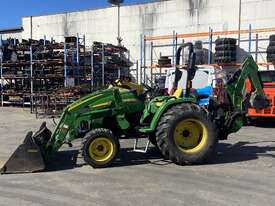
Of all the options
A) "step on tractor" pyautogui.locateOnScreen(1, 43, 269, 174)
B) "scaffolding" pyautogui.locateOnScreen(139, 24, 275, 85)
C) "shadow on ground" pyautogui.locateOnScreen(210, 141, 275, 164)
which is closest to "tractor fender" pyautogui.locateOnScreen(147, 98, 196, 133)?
"step on tractor" pyautogui.locateOnScreen(1, 43, 269, 174)

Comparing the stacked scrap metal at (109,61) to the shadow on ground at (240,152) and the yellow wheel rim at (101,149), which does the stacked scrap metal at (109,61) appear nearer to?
the shadow on ground at (240,152)

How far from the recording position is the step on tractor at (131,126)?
834 cm

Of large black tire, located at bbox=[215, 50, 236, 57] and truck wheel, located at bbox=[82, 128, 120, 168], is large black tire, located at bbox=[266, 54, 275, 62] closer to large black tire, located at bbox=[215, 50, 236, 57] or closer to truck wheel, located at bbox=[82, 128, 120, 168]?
large black tire, located at bbox=[215, 50, 236, 57]

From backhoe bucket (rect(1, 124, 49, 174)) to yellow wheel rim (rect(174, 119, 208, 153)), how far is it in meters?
2.55

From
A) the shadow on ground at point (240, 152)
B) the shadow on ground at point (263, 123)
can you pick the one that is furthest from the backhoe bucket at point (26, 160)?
the shadow on ground at point (263, 123)

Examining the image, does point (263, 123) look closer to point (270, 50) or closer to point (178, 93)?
point (270, 50)

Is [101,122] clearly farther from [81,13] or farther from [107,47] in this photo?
[81,13]

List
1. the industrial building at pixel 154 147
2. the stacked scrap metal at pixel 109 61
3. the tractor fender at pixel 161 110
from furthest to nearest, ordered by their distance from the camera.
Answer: the stacked scrap metal at pixel 109 61 → the tractor fender at pixel 161 110 → the industrial building at pixel 154 147

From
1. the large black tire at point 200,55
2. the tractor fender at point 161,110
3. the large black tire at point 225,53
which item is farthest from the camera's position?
the large black tire at point 200,55

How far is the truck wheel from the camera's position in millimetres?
8344

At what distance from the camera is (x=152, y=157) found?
9383mm

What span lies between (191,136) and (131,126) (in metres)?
1.19

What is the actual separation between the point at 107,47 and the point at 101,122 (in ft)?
58.9

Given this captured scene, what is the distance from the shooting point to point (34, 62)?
24.5m
